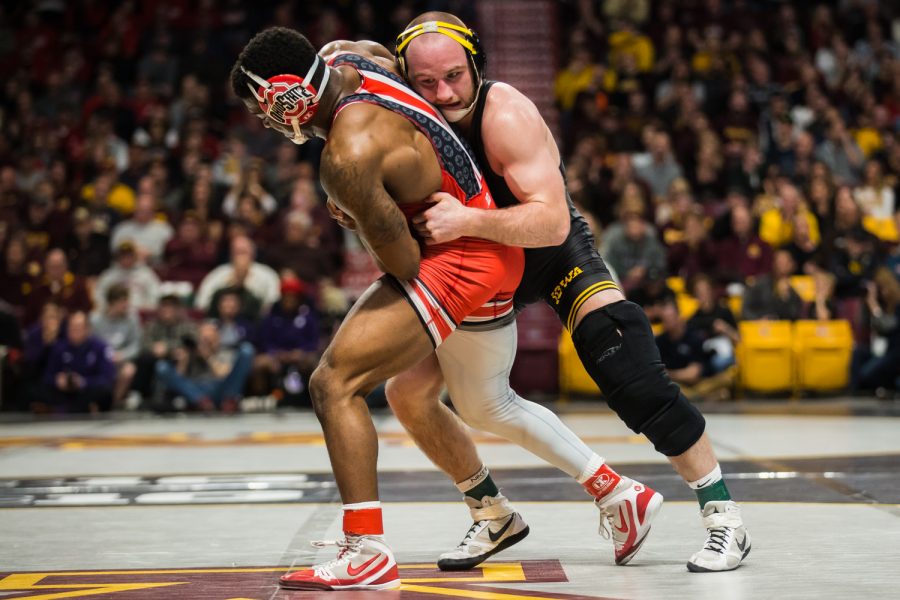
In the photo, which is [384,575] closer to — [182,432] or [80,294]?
[182,432]

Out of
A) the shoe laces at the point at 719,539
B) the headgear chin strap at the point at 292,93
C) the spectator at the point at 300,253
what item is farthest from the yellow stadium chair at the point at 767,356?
the headgear chin strap at the point at 292,93

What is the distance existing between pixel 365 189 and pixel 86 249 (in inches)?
367

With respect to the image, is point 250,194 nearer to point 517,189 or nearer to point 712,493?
point 517,189

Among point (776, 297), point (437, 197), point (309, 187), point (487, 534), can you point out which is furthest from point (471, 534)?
point (309, 187)

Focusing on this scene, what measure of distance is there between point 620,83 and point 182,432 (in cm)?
710

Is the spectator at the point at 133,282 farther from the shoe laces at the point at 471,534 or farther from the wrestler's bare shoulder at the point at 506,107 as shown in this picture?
the wrestler's bare shoulder at the point at 506,107

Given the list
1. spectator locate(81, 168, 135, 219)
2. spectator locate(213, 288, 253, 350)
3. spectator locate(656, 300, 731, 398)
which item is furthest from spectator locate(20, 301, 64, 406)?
spectator locate(656, 300, 731, 398)

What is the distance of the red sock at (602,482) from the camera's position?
395cm

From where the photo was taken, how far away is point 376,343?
11.6 ft

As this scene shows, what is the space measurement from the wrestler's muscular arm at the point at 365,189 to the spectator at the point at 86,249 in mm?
8924

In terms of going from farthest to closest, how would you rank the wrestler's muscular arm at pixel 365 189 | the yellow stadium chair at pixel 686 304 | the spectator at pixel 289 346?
the yellow stadium chair at pixel 686 304 < the spectator at pixel 289 346 < the wrestler's muscular arm at pixel 365 189

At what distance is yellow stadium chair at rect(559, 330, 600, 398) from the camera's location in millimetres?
10656

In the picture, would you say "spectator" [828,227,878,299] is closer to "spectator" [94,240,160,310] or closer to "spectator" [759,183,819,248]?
"spectator" [759,183,819,248]

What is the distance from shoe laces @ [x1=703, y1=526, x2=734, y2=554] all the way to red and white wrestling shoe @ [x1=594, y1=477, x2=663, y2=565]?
21cm
